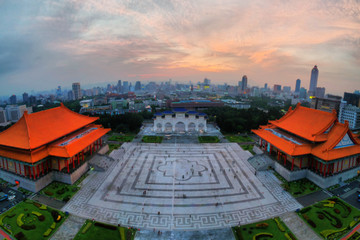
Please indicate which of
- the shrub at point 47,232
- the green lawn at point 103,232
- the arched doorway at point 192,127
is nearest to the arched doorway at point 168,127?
the arched doorway at point 192,127

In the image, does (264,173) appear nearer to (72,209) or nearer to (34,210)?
(72,209)

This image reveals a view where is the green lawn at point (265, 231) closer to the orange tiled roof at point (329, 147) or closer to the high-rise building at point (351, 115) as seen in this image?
the orange tiled roof at point (329, 147)

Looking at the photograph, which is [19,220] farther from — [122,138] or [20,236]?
[122,138]

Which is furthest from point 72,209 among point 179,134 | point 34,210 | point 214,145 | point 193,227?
point 179,134

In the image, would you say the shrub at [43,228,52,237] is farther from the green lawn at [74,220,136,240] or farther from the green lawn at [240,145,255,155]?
the green lawn at [240,145,255,155]

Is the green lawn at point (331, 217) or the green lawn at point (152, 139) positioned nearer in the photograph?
the green lawn at point (331, 217)

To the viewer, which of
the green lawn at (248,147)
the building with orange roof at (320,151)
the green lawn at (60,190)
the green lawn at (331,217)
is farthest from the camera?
the green lawn at (248,147)

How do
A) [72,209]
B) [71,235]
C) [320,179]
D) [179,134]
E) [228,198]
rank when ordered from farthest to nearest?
[179,134]
[320,179]
[228,198]
[72,209]
[71,235]
